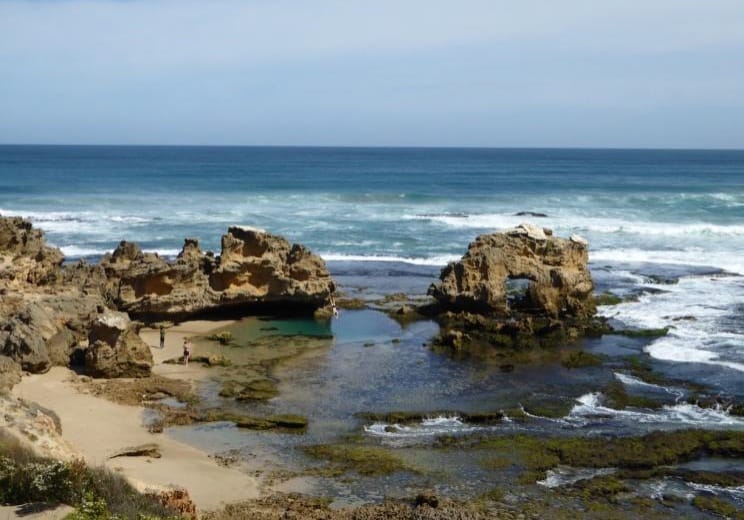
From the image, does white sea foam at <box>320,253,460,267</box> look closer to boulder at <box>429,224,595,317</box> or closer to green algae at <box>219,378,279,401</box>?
boulder at <box>429,224,595,317</box>

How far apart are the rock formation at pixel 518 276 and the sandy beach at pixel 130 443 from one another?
10216mm

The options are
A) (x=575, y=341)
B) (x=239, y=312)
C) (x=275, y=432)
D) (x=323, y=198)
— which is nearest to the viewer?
(x=275, y=432)

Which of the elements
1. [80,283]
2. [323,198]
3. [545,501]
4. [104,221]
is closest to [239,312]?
[80,283]

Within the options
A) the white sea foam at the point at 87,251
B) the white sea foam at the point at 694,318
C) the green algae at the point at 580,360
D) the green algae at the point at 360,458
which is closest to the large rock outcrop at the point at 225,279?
the green algae at the point at 580,360

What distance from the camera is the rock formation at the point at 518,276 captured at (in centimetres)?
2861

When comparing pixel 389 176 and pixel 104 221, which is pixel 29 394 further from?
pixel 389 176

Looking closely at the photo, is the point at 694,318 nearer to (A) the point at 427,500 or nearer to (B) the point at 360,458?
(B) the point at 360,458

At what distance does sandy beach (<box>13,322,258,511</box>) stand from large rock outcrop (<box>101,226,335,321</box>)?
540 cm

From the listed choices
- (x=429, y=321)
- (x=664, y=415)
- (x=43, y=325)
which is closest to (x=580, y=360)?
(x=664, y=415)

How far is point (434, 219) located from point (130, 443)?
143ft

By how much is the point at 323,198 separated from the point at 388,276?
36.1m

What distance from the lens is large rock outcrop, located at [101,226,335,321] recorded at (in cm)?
2769

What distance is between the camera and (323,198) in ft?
242

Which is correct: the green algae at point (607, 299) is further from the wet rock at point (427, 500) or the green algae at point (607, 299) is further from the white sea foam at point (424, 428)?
the wet rock at point (427, 500)
